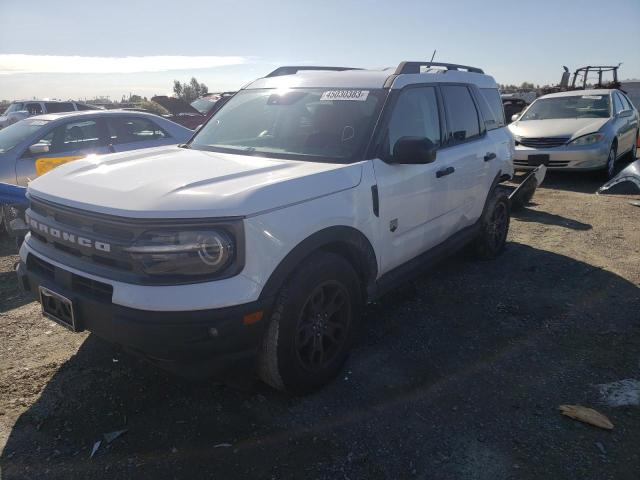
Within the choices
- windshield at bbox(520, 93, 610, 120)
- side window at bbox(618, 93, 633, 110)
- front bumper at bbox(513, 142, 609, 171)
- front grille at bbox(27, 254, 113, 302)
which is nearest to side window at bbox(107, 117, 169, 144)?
A: front grille at bbox(27, 254, 113, 302)

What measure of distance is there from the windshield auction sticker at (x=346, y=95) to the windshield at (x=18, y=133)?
188 inches

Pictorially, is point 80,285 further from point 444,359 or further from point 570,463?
point 570,463

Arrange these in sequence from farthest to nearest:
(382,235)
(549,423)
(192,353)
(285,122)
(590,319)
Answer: (590,319)
(285,122)
(382,235)
(549,423)
(192,353)

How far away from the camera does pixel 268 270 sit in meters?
2.46

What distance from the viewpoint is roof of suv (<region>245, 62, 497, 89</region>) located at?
363 centimetres

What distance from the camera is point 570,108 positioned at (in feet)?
34.9

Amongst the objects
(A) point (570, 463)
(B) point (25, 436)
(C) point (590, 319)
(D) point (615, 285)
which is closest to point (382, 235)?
(A) point (570, 463)

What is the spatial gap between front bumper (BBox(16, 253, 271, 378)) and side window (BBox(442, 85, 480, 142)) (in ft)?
8.79

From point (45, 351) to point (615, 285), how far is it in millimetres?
4984

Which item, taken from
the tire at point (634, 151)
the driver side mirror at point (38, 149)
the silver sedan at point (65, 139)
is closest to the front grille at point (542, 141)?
the tire at point (634, 151)

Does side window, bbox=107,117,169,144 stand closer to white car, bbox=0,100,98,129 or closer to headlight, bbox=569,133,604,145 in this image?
headlight, bbox=569,133,604,145

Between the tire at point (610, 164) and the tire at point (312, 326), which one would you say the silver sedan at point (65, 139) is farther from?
the tire at point (610, 164)

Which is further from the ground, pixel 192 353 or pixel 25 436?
pixel 192 353

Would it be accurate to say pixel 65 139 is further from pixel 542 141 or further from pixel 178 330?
pixel 542 141
